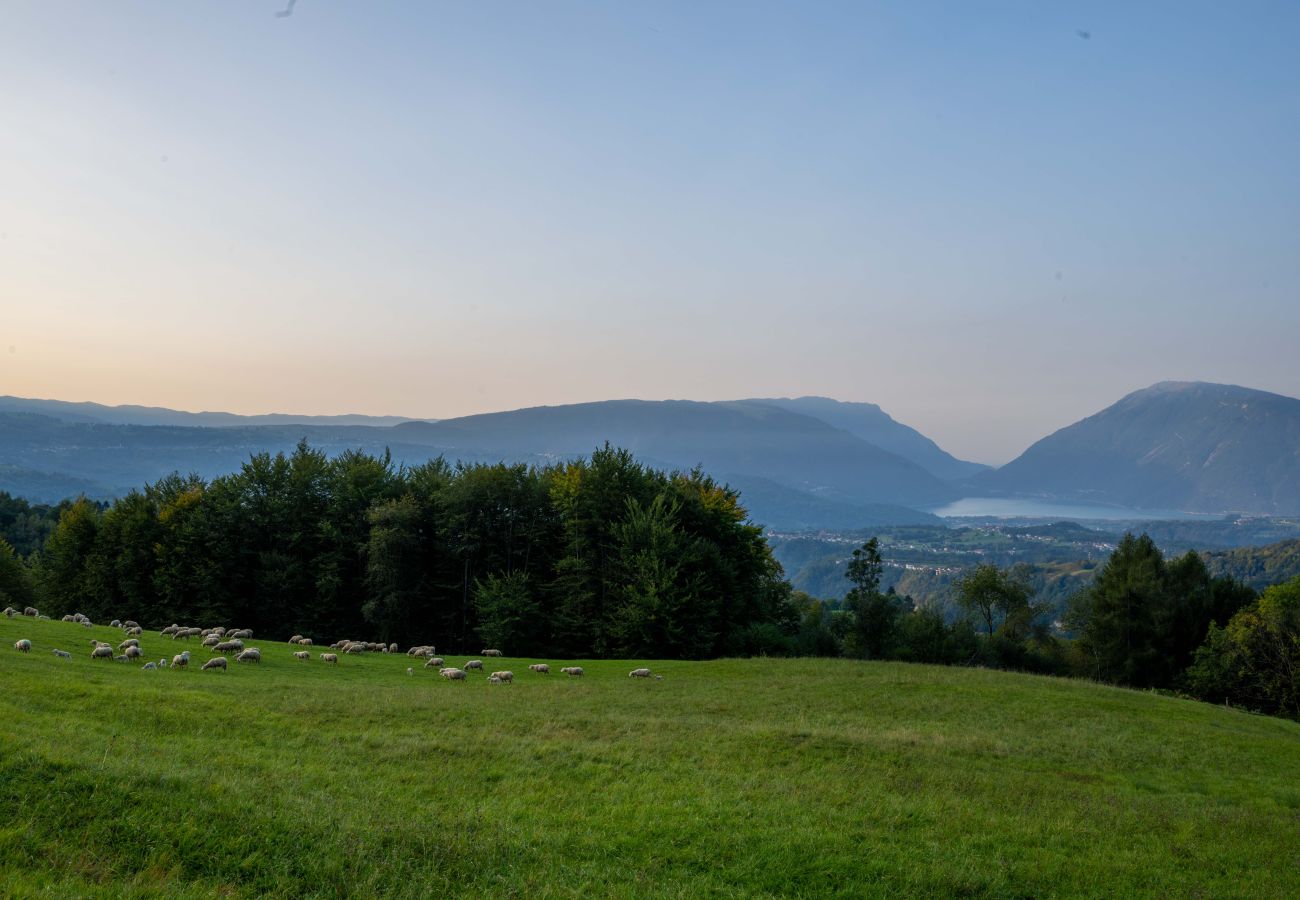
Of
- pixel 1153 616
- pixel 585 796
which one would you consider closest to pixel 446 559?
pixel 585 796

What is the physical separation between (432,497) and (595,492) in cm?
1298

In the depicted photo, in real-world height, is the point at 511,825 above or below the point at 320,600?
above

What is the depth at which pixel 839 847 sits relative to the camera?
12008 millimetres

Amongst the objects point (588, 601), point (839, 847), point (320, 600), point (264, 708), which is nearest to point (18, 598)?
point (320, 600)

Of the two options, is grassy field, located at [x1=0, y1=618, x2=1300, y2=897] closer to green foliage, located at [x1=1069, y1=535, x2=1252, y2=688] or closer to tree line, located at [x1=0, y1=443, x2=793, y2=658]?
tree line, located at [x1=0, y1=443, x2=793, y2=658]

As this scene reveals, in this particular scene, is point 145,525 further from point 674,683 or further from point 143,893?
point 143,893

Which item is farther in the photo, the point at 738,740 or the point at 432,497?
the point at 432,497

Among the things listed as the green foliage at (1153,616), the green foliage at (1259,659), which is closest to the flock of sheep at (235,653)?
the green foliage at (1259,659)

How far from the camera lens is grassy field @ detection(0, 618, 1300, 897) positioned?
9977mm

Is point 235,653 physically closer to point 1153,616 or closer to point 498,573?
point 498,573

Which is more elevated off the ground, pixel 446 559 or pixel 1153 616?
pixel 446 559

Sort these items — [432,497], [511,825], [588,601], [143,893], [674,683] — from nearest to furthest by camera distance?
[143,893], [511,825], [674,683], [588,601], [432,497]

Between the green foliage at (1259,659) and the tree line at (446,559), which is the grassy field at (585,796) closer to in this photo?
the tree line at (446,559)

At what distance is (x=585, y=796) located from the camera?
13805 mm
